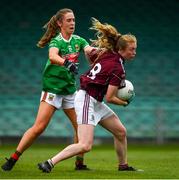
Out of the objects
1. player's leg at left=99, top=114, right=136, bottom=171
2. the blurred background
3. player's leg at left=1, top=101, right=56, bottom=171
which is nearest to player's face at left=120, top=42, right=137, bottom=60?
player's leg at left=99, top=114, right=136, bottom=171

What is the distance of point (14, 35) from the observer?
1936 centimetres

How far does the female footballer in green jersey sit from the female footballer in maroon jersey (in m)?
0.45

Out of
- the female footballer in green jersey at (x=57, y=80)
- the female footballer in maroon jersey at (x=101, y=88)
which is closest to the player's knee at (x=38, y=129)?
the female footballer in green jersey at (x=57, y=80)

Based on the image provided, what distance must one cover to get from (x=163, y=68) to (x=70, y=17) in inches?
414

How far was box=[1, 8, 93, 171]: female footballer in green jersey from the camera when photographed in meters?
8.96

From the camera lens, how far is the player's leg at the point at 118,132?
875 centimetres

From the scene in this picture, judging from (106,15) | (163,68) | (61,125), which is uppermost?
(106,15)

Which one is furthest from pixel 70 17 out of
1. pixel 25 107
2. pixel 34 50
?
pixel 34 50

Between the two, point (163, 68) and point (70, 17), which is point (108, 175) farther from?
point (163, 68)

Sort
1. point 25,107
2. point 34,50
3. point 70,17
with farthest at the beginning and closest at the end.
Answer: point 34,50
point 25,107
point 70,17

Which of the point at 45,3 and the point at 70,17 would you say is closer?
the point at 70,17

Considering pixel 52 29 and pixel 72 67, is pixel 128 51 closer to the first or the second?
pixel 72 67

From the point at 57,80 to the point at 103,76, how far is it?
32.2 inches

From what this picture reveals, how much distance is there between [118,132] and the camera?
28.9 ft
